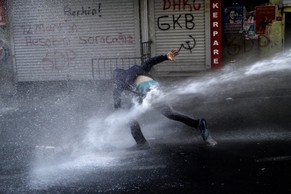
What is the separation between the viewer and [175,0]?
40.9ft

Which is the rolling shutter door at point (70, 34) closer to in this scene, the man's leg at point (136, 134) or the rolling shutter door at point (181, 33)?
the rolling shutter door at point (181, 33)

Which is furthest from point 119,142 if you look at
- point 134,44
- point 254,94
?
point 134,44

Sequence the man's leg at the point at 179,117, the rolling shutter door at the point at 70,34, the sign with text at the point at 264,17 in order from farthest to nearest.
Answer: the rolling shutter door at the point at 70,34 → the sign with text at the point at 264,17 → the man's leg at the point at 179,117

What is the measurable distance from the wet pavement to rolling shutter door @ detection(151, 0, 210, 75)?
306 centimetres

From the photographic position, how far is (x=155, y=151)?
6.01 metres

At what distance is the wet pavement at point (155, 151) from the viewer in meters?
4.83

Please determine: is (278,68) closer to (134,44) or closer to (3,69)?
(134,44)

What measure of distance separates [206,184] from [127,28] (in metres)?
8.77

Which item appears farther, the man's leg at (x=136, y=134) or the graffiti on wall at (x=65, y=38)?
the graffiti on wall at (x=65, y=38)

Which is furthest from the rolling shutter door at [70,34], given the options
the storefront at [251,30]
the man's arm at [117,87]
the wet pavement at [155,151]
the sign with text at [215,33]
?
the man's arm at [117,87]

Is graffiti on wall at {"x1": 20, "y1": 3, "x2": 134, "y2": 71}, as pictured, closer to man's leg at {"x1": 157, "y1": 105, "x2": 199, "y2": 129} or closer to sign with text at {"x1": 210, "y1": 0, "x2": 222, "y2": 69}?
sign with text at {"x1": 210, "y1": 0, "x2": 222, "y2": 69}

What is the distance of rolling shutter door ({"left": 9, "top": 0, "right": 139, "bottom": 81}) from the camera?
506 inches

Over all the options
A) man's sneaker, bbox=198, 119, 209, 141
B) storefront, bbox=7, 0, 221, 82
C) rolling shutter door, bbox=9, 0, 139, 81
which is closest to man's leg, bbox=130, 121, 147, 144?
man's sneaker, bbox=198, 119, 209, 141

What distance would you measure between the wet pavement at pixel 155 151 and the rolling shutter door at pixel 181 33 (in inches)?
120
